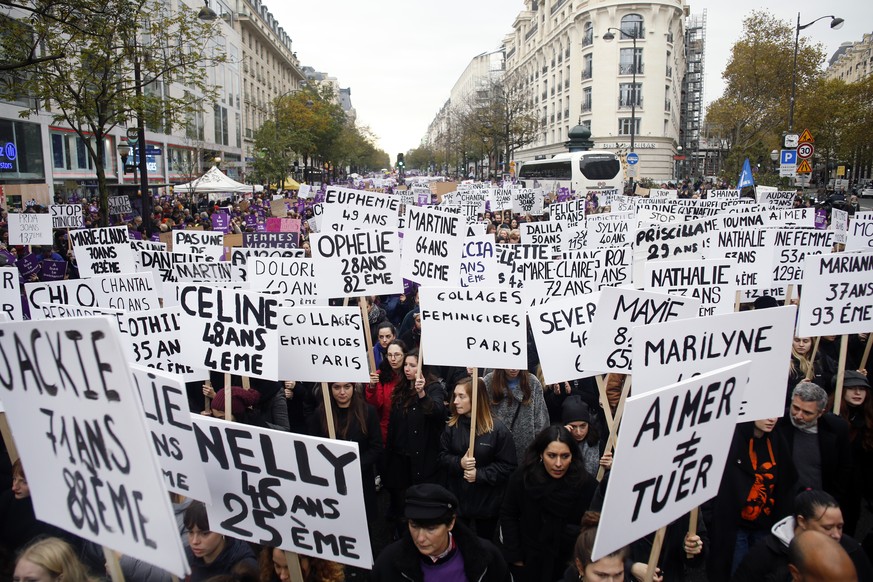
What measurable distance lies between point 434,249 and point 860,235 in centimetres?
643

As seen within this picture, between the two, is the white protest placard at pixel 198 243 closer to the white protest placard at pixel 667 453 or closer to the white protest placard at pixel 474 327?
the white protest placard at pixel 474 327

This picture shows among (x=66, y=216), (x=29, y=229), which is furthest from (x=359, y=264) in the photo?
(x=66, y=216)

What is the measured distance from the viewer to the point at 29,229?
42.8 feet

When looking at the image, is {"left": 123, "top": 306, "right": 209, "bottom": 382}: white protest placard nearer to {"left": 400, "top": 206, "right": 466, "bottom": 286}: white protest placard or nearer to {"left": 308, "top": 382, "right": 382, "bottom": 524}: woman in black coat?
{"left": 308, "top": 382, "right": 382, "bottom": 524}: woman in black coat

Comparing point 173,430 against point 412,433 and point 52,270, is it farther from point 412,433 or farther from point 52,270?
point 52,270

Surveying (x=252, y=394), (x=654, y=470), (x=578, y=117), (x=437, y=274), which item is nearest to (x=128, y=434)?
(x=654, y=470)

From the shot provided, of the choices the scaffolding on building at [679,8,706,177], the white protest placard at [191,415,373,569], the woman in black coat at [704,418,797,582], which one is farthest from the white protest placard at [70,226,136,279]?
the scaffolding on building at [679,8,706,177]

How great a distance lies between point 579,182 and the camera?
4047 cm

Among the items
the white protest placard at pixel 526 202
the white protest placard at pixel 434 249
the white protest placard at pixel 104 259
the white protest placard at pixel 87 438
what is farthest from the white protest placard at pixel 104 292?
the white protest placard at pixel 526 202

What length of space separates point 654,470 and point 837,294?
3.96m

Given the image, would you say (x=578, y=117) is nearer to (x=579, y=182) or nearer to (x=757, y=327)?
(x=579, y=182)

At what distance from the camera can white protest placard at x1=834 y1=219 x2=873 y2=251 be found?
9641mm

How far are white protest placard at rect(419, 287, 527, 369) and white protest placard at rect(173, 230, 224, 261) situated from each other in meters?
5.04

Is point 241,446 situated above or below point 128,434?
below
